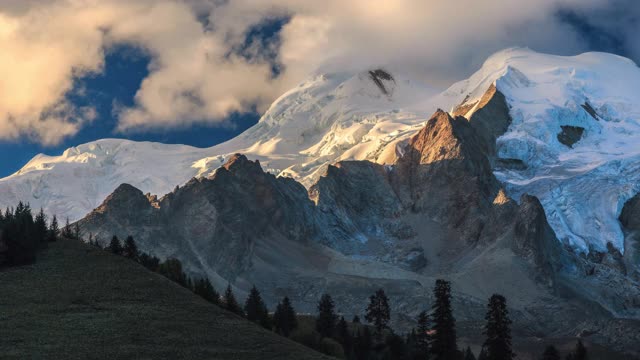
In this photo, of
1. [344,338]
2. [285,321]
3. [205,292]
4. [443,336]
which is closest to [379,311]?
[344,338]

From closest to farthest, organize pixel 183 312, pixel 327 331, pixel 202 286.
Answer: pixel 183 312 → pixel 202 286 → pixel 327 331

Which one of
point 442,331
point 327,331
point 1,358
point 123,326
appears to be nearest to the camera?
point 1,358

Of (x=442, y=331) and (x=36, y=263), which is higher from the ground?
(x=36, y=263)

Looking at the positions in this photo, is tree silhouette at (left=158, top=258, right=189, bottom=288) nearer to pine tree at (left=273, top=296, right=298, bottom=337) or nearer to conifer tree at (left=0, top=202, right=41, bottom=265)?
pine tree at (left=273, top=296, right=298, bottom=337)

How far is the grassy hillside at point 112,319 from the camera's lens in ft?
310

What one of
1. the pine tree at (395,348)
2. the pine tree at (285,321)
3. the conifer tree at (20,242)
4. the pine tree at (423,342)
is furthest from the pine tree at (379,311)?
the conifer tree at (20,242)

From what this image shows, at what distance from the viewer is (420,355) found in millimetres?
141750

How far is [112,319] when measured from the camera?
105 meters

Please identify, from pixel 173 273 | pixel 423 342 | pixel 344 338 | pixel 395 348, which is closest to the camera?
pixel 423 342

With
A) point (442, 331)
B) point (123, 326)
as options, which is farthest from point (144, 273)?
point (442, 331)

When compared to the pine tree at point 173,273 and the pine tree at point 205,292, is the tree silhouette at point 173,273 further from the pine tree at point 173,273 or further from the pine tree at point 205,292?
the pine tree at point 205,292

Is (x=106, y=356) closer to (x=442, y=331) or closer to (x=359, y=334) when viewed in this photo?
(x=442, y=331)

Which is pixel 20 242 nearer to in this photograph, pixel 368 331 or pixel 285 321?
pixel 285 321

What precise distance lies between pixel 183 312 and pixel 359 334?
5520cm
